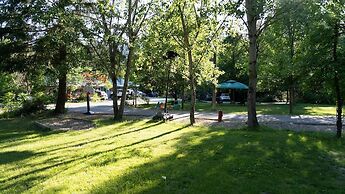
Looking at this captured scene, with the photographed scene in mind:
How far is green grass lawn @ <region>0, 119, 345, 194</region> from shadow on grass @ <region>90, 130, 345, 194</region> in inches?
0.6

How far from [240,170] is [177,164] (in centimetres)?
135

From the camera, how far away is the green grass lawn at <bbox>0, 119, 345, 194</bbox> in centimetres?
601

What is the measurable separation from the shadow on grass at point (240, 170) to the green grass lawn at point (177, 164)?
0.05 ft

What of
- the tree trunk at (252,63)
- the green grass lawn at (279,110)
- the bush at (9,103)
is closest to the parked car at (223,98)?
the green grass lawn at (279,110)

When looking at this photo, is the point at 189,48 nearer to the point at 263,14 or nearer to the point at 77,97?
the point at 263,14

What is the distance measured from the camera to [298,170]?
22.8 ft

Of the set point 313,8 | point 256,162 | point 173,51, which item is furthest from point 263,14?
point 256,162

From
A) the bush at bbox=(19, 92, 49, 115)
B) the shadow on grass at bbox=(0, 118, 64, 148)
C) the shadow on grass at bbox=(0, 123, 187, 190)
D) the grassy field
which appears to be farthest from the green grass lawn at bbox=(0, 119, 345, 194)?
the bush at bbox=(19, 92, 49, 115)

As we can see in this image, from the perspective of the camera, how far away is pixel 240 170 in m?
6.90

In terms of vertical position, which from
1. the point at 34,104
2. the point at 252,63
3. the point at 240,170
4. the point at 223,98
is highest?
the point at 252,63

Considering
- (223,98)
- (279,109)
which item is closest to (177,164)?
(279,109)

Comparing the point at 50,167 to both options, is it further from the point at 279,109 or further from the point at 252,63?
the point at 279,109

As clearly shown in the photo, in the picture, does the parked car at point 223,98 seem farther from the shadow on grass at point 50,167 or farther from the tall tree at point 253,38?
the shadow on grass at point 50,167

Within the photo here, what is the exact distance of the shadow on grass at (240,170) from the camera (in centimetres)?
586
